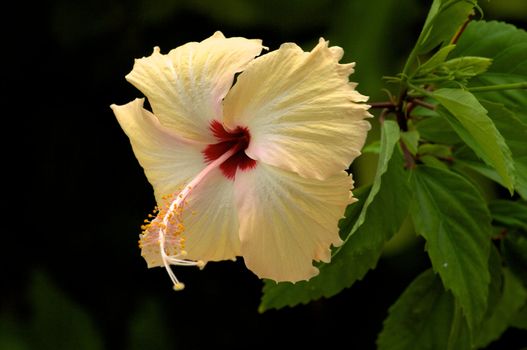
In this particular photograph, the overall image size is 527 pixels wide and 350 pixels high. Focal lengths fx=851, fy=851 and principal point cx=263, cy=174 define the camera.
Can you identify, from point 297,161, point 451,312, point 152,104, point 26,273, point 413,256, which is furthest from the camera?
point 26,273

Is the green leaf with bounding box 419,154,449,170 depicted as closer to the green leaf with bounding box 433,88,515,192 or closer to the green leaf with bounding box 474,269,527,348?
the green leaf with bounding box 433,88,515,192

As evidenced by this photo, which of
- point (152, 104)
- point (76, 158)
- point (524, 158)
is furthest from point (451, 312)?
point (76, 158)

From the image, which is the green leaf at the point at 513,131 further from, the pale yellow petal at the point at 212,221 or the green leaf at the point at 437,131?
the pale yellow petal at the point at 212,221

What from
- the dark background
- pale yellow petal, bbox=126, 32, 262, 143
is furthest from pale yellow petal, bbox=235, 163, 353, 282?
the dark background

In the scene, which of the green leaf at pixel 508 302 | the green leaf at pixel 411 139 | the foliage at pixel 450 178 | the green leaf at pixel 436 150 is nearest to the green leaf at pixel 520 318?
the green leaf at pixel 508 302

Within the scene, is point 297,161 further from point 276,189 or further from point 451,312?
point 451,312

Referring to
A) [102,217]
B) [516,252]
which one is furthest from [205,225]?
[102,217]
